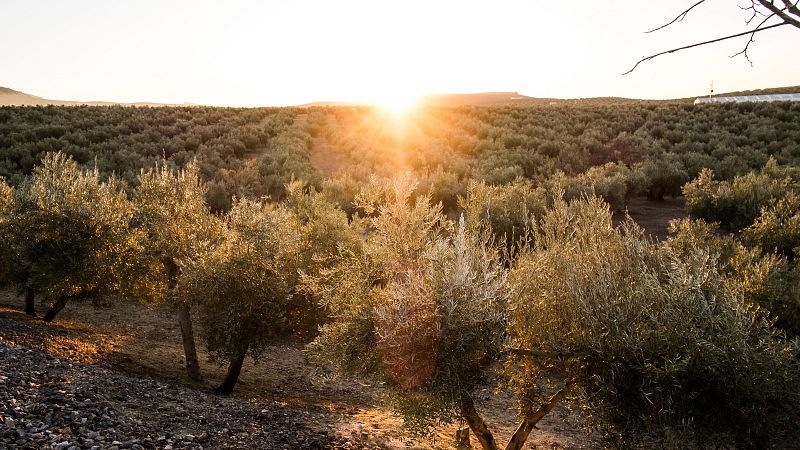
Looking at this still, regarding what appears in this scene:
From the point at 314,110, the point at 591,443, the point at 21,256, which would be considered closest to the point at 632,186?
the point at 591,443

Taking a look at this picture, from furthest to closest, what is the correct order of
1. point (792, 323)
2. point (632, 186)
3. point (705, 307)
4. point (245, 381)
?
point (632, 186)
point (245, 381)
point (792, 323)
point (705, 307)

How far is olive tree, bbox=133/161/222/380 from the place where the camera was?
14.6m

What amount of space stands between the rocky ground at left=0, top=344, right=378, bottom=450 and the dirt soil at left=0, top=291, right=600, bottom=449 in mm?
195

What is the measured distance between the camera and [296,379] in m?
16.7

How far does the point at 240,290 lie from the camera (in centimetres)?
1313

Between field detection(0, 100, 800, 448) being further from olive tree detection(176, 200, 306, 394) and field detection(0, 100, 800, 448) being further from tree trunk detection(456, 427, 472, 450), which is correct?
tree trunk detection(456, 427, 472, 450)

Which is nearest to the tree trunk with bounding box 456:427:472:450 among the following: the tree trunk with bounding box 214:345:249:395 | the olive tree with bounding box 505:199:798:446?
the olive tree with bounding box 505:199:798:446

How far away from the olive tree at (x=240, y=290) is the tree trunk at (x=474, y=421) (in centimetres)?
539

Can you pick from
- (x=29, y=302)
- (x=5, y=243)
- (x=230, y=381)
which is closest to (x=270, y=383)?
(x=230, y=381)

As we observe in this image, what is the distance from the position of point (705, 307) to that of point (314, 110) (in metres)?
62.1

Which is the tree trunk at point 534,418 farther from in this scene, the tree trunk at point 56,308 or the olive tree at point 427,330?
the tree trunk at point 56,308

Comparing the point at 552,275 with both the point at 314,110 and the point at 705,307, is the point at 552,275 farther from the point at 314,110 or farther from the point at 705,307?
the point at 314,110

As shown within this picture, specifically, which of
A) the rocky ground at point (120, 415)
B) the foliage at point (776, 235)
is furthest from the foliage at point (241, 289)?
the foliage at point (776, 235)

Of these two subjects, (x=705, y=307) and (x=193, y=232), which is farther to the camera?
(x=193, y=232)
